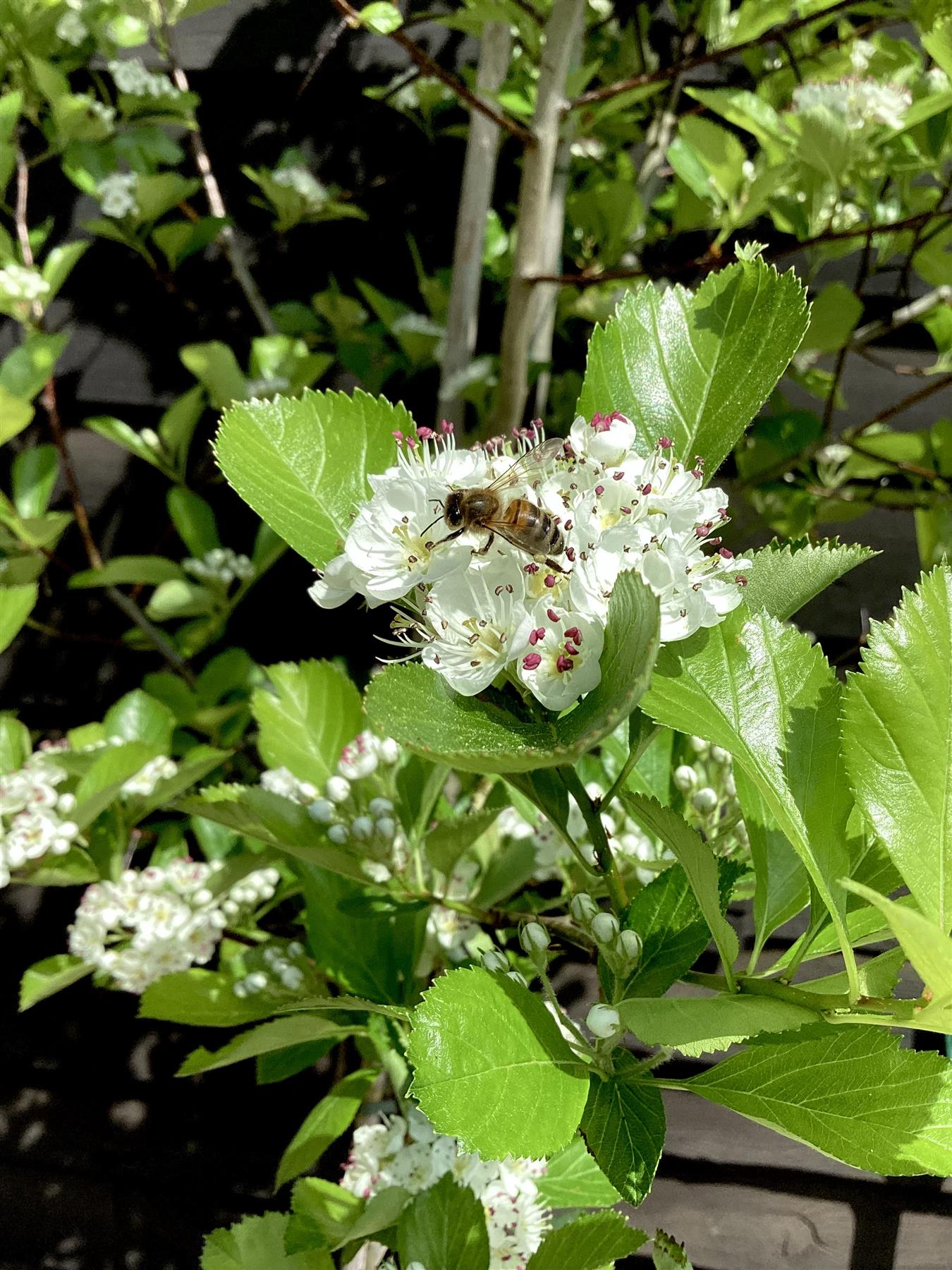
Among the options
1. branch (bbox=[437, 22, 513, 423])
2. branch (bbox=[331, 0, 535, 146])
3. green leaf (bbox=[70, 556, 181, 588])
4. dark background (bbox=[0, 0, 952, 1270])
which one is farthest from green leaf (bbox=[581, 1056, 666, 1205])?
green leaf (bbox=[70, 556, 181, 588])

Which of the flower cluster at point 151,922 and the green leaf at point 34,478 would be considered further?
the green leaf at point 34,478

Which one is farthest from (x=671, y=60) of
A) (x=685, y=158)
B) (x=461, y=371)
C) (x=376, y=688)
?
(x=376, y=688)

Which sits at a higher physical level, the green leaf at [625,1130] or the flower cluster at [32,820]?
the green leaf at [625,1130]

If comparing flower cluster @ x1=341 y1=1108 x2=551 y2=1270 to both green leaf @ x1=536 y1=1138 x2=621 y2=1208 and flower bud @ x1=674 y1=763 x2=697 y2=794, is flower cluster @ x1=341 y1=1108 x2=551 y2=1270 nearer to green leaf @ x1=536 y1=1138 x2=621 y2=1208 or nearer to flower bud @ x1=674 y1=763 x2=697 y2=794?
green leaf @ x1=536 y1=1138 x2=621 y2=1208

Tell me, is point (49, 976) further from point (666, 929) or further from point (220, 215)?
point (220, 215)

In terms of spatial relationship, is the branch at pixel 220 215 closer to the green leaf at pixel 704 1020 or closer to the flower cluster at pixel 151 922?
the flower cluster at pixel 151 922

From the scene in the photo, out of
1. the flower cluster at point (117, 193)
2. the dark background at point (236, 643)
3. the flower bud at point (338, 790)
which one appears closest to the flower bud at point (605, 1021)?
the flower bud at point (338, 790)
